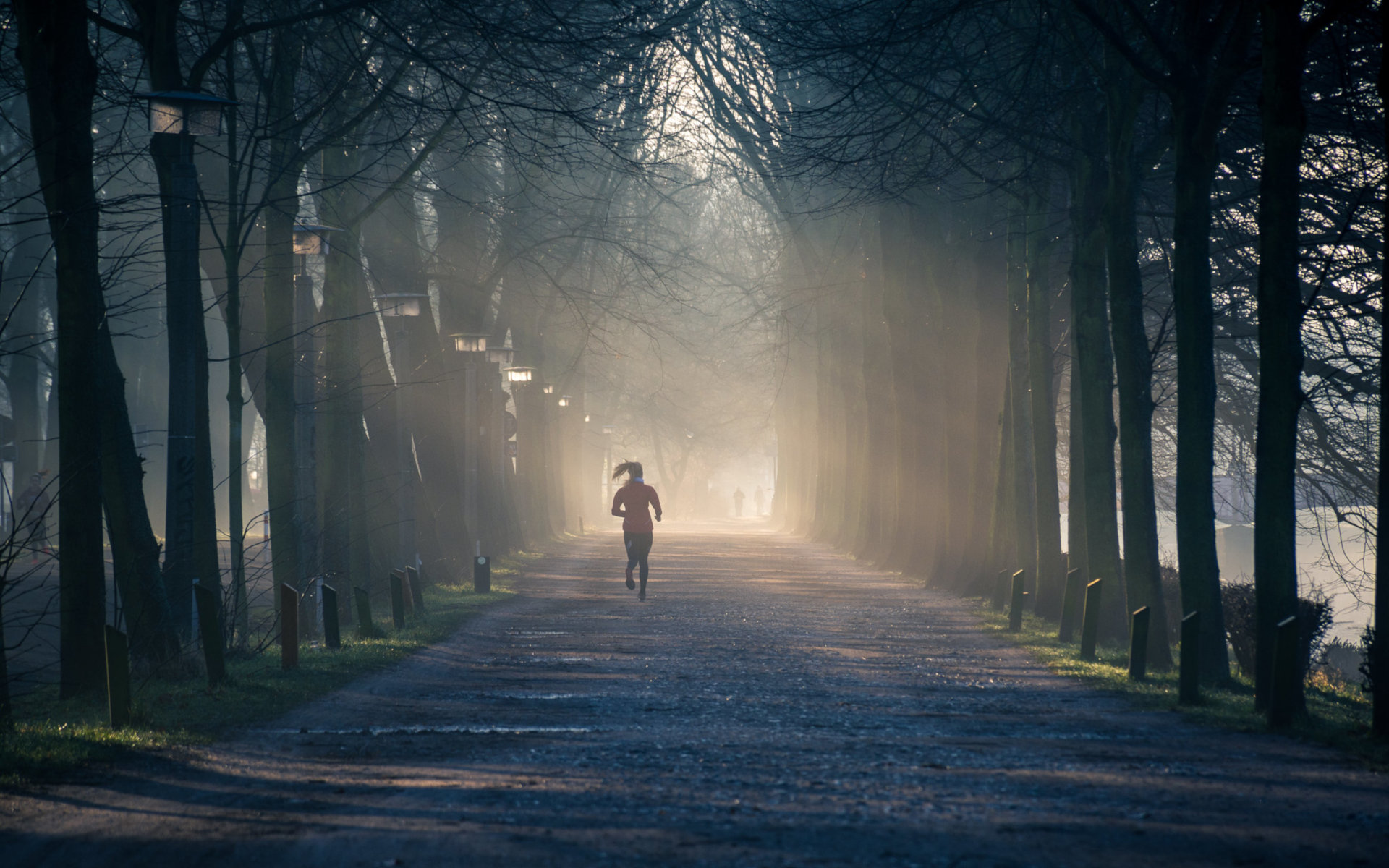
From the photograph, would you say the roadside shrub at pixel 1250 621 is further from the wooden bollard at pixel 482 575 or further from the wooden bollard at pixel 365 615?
the wooden bollard at pixel 482 575

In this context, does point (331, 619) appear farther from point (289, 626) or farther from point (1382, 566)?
point (1382, 566)

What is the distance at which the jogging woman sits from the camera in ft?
62.3

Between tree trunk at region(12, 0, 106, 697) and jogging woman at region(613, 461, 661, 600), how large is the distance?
9916mm

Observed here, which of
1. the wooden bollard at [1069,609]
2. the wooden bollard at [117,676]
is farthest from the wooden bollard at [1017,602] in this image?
the wooden bollard at [117,676]

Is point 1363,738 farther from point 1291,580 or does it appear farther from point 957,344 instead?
point 957,344

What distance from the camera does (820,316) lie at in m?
37.4

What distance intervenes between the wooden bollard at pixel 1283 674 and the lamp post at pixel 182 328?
8.47 m

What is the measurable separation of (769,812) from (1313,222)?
11943 mm

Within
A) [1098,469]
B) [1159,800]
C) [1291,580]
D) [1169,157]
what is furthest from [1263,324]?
[1169,157]

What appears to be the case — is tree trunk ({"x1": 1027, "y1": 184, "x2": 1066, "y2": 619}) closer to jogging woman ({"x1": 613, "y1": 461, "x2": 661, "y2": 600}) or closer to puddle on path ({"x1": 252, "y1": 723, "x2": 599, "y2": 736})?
jogging woman ({"x1": 613, "y1": 461, "x2": 661, "y2": 600})

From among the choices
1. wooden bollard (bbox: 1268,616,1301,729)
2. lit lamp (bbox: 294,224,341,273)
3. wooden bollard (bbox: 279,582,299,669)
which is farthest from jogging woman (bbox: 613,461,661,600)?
wooden bollard (bbox: 1268,616,1301,729)

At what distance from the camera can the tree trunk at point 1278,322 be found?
8.37 m

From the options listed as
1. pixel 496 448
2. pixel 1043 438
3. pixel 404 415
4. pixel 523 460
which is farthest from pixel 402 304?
pixel 523 460

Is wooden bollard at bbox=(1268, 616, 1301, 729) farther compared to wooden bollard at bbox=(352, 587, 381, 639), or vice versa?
wooden bollard at bbox=(352, 587, 381, 639)
